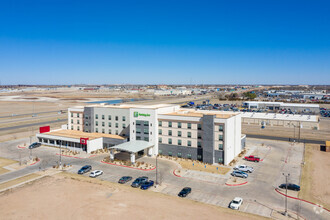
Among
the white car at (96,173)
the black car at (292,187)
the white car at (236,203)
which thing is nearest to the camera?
the white car at (236,203)

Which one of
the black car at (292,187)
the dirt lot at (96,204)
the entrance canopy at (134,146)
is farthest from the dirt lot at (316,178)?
the entrance canopy at (134,146)

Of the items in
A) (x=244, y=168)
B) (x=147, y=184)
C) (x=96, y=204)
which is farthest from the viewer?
(x=244, y=168)

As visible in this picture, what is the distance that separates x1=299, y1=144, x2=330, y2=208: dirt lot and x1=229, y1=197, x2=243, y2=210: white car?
37.5 ft

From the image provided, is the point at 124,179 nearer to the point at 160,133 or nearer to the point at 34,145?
the point at 160,133

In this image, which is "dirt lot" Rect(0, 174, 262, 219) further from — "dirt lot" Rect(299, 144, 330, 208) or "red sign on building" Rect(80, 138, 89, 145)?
"red sign on building" Rect(80, 138, 89, 145)

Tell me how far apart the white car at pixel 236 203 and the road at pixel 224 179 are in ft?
2.83

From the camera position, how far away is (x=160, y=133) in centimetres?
6512

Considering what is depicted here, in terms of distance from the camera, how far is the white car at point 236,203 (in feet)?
119

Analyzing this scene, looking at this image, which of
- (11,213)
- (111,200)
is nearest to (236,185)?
(111,200)

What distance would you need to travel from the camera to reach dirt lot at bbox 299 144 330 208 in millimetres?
40656

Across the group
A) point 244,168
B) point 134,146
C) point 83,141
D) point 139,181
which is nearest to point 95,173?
point 139,181

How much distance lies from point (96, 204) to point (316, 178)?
42.1m

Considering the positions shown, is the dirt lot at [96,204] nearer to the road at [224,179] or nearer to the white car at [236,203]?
the white car at [236,203]

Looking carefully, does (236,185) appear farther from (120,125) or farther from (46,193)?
(120,125)
